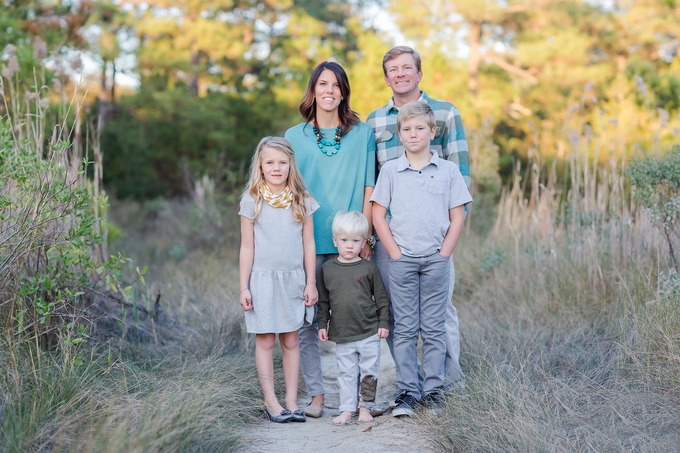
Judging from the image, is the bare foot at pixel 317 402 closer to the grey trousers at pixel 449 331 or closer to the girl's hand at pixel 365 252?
the grey trousers at pixel 449 331

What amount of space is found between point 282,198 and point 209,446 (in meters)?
1.18

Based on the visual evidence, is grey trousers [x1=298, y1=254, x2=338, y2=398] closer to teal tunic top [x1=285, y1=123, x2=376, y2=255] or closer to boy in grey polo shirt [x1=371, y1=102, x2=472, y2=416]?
teal tunic top [x1=285, y1=123, x2=376, y2=255]

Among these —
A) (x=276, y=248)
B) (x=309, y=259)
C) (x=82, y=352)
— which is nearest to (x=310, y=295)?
(x=309, y=259)

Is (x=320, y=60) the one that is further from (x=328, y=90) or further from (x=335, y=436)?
(x=335, y=436)

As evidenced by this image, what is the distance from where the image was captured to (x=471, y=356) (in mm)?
3707

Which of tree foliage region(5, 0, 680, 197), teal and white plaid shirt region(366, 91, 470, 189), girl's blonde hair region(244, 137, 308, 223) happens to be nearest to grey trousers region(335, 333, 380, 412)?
girl's blonde hair region(244, 137, 308, 223)

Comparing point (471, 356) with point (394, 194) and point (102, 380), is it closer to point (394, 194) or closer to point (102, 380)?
point (394, 194)

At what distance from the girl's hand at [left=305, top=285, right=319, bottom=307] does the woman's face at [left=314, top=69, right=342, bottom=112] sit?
89 cm

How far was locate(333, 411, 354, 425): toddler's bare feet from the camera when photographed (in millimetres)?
3201

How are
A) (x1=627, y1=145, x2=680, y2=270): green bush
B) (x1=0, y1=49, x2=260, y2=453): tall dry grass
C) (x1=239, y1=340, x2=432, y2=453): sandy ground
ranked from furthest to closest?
(x1=627, y1=145, x2=680, y2=270): green bush → (x1=239, y1=340, x2=432, y2=453): sandy ground → (x1=0, y1=49, x2=260, y2=453): tall dry grass

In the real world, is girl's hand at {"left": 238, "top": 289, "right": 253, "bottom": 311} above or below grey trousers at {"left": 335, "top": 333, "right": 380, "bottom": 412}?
above

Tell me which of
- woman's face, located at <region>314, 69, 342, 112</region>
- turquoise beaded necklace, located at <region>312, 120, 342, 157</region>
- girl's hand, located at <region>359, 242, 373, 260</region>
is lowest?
girl's hand, located at <region>359, 242, 373, 260</region>

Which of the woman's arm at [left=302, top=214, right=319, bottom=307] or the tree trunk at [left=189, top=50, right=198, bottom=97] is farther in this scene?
the tree trunk at [left=189, top=50, right=198, bottom=97]

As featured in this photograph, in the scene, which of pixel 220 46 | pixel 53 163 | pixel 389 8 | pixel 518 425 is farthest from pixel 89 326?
pixel 389 8
